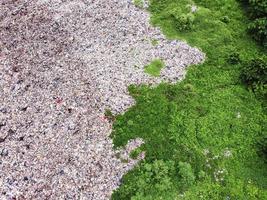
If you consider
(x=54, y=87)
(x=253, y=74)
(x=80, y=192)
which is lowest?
(x=80, y=192)

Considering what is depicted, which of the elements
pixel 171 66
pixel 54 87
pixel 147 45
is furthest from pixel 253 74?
pixel 54 87

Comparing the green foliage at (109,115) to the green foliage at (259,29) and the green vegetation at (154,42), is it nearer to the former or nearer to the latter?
the green vegetation at (154,42)

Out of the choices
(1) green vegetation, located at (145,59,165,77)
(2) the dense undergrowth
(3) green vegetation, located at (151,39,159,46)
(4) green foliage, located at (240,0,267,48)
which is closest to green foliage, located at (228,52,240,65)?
(2) the dense undergrowth

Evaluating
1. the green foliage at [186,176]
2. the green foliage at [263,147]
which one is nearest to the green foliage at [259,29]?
the green foliage at [263,147]

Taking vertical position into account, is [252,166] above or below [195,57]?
below

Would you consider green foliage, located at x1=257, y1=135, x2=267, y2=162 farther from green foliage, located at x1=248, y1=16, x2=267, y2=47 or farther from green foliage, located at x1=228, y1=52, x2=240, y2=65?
green foliage, located at x1=248, y1=16, x2=267, y2=47

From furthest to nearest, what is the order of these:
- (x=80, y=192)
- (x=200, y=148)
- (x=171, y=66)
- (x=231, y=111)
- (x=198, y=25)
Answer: (x=198, y=25)
(x=171, y=66)
(x=231, y=111)
(x=200, y=148)
(x=80, y=192)

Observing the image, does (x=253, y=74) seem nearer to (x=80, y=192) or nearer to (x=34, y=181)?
(x=80, y=192)
